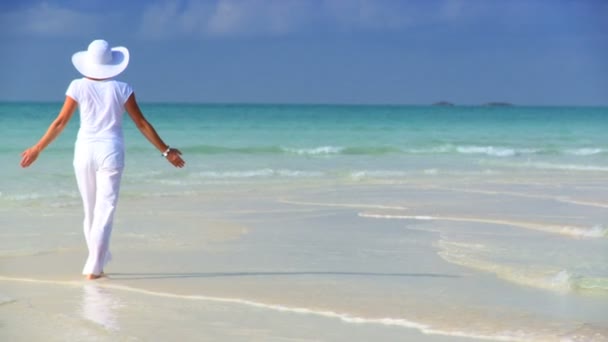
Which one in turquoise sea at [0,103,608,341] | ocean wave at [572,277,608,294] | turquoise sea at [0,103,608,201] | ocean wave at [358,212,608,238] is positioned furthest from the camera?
turquoise sea at [0,103,608,201]

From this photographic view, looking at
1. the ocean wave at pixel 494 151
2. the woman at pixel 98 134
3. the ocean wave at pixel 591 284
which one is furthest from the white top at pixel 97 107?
the ocean wave at pixel 494 151

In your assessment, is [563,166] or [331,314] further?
[563,166]

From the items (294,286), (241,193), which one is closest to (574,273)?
(294,286)

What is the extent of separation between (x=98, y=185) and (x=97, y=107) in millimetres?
497

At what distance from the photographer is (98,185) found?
6.51 meters

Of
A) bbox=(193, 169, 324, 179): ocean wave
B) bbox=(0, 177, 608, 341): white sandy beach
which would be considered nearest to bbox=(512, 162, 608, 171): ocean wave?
bbox=(193, 169, 324, 179): ocean wave

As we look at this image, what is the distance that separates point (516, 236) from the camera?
8883mm

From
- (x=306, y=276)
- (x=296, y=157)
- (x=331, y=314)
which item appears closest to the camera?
(x=331, y=314)

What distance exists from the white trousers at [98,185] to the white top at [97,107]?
64mm

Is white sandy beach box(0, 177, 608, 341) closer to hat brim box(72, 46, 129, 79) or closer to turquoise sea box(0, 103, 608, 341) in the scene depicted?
turquoise sea box(0, 103, 608, 341)

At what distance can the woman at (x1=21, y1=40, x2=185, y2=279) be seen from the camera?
646 centimetres

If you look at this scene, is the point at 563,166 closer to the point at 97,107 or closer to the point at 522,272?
the point at 522,272

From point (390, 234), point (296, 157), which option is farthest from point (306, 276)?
point (296, 157)

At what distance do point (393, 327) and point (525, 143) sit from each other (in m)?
28.6
